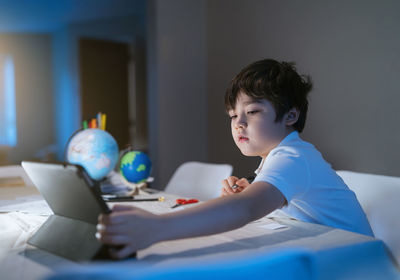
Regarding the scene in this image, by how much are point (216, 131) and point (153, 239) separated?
3.14m

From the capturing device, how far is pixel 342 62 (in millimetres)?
2484

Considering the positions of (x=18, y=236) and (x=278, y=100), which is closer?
(x=18, y=236)

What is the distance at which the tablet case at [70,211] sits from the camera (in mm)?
656

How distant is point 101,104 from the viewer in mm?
6520

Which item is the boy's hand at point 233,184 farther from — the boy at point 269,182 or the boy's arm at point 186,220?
the boy's arm at point 186,220

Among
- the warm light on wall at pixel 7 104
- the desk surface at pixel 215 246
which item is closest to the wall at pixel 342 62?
A: the desk surface at pixel 215 246

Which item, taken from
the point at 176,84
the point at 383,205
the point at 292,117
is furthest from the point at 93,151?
the point at 176,84

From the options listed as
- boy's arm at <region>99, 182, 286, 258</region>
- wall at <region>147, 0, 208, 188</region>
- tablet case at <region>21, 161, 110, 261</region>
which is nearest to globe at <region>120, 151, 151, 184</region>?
tablet case at <region>21, 161, 110, 261</region>

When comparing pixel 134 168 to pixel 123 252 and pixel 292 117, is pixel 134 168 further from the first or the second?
pixel 123 252

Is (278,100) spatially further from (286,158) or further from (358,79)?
(358,79)

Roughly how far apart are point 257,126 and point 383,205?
48 cm

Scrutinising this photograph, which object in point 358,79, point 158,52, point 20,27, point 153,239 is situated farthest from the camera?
point 20,27

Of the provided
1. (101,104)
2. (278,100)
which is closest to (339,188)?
(278,100)

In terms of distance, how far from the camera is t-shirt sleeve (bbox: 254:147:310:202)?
0.85 m
